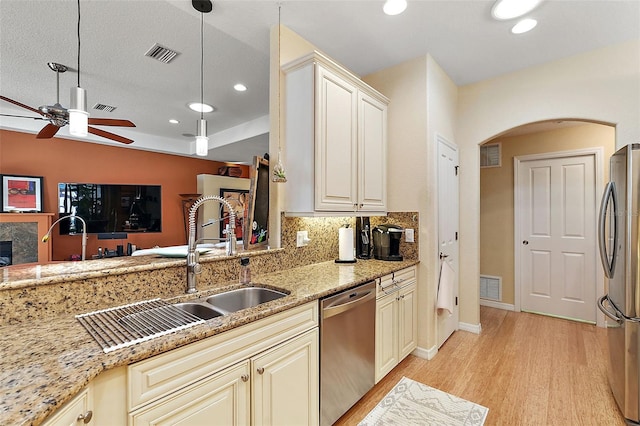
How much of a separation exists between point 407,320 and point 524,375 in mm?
1040

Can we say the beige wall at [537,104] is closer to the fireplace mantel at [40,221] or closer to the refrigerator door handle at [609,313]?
the refrigerator door handle at [609,313]

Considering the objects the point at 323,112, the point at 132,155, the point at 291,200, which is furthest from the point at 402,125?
the point at 132,155

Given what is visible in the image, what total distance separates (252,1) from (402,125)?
169 cm

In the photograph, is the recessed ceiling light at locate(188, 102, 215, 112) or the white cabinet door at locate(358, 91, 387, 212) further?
the recessed ceiling light at locate(188, 102, 215, 112)

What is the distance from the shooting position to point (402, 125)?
2.96 meters

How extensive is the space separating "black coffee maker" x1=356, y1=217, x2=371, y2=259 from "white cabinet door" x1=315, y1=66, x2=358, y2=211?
54 cm

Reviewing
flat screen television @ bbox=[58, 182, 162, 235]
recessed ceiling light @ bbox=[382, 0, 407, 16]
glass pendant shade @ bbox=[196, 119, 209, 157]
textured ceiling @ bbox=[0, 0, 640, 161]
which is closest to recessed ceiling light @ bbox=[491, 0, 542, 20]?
textured ceiling @ bbox=[0, 0, 640, 161]

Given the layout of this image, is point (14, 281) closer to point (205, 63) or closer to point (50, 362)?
point (50, 362)

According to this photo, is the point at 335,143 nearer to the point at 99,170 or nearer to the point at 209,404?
the point at 209,404

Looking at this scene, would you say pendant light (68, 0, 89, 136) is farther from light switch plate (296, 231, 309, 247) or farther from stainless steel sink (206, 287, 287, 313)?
light switch plate (296, 231, 309, 247)

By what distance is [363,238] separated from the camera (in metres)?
2.99

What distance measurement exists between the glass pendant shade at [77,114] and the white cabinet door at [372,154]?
1.93 meters

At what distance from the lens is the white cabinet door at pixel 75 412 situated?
2.51 feet

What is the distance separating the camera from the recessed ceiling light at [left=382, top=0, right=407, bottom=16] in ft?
6.82
